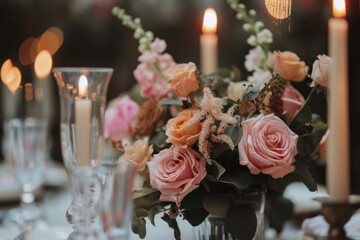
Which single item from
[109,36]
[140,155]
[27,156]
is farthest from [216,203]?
[109,36]

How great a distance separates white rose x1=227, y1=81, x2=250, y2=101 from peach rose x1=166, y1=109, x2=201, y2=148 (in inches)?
5.6

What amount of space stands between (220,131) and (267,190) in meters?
0.14

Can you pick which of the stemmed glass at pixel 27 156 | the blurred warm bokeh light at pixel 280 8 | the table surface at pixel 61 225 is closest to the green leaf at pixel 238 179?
the table surface at pixel 61 225

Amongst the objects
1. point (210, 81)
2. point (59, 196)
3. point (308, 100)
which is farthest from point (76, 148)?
point (59, 196)

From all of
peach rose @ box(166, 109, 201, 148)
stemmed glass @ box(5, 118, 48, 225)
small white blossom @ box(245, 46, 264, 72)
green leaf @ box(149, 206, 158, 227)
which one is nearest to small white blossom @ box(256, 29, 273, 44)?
small white blossom @ box(245, 46, 264, 72)

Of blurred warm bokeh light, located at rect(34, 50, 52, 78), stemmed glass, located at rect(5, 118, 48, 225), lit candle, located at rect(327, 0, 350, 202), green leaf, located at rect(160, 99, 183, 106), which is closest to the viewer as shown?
lit candle, located at rect(327, 0, 350, 202)

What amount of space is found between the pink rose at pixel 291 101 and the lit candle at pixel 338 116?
167mm

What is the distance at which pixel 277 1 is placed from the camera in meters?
1.00

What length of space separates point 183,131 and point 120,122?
0.91 ft

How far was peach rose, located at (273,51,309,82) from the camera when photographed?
3.07 feet

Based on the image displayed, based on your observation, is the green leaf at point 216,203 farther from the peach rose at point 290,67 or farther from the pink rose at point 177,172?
the peach rose at point 290,67

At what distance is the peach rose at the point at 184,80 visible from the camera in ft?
2.85

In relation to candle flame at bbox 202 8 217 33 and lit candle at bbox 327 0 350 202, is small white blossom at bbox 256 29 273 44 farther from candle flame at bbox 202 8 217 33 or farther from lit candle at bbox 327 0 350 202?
lit candle at bbox 327 0 350 202

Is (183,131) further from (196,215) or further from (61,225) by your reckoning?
(61,225)
